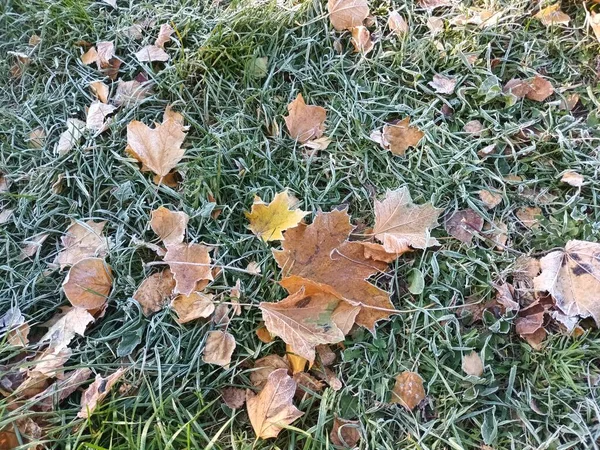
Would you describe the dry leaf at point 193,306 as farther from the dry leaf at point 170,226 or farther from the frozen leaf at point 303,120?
the frozen leaf at point 303,120

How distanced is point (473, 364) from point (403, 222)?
1.55 feet

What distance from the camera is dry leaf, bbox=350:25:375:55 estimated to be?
1970mm

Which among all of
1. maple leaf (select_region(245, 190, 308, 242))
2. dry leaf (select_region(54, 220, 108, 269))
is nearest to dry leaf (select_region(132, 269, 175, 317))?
dry leaf (select_region(54, 220, 108, 269))

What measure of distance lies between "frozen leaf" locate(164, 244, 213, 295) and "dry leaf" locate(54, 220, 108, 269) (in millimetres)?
245

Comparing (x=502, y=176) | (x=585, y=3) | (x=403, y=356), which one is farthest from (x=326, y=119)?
(x=585, y=3)

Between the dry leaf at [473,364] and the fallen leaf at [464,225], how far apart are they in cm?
37

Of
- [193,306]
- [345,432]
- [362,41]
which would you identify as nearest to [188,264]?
[193,306]

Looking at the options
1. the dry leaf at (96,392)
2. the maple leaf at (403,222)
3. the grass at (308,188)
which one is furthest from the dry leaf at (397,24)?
the dry leaf at (96,392)

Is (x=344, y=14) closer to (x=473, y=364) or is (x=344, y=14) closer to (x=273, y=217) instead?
(x=273, y=217)

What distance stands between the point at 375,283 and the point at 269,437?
0.55 meters

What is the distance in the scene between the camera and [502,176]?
5.68 feet

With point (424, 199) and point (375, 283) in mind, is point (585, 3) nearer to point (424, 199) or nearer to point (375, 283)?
point (424, 199)

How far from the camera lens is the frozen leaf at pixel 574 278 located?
4.67 feet

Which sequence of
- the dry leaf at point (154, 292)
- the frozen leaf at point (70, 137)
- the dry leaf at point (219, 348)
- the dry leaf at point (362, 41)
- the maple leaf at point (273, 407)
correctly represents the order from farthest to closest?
the dry leaf at point (362, 41) → the frozen leaf at point (70, 137) → the dry leaf at point (154, 292) → the dry leaf at point (219, 348) → the maple leaf at point (273, 407)
